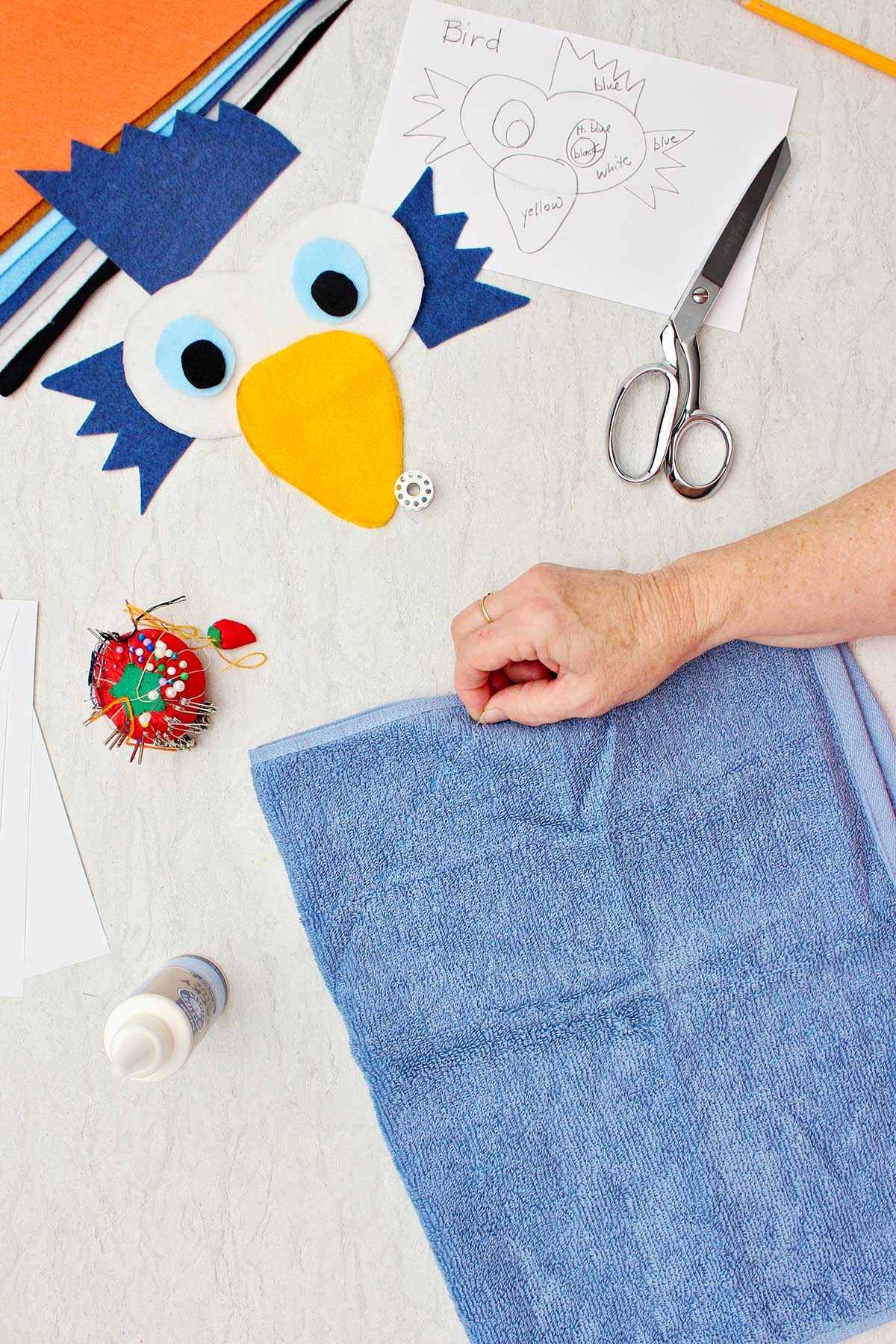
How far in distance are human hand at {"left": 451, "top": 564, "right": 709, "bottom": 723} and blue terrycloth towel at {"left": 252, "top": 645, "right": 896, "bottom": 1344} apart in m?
0.04

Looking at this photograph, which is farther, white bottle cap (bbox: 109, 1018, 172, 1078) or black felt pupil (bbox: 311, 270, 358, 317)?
black felt pupil (bbox: 311, 270, 358, 317)

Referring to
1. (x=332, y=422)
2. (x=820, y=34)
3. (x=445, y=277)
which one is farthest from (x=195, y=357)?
(x=820, y=34)

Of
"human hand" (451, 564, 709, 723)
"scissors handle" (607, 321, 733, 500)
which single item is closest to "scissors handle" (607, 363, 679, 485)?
"scissors handle" (607, 321, 733, 500)

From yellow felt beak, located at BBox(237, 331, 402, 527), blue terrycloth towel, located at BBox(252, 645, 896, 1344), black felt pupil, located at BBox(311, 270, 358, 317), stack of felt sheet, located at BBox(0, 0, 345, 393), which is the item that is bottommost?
blue terrycloth towel, located at BBox(252, 645, 896, 1344)

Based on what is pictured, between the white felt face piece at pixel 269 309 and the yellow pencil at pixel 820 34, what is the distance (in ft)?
1.31

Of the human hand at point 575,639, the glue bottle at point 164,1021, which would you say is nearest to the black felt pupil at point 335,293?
the human hand at point 575,639

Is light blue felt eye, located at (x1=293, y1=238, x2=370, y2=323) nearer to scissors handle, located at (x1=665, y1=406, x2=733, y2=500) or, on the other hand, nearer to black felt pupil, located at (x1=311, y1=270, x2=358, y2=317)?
black felt pupil, located at (x1=311, y1=270, x2=358, y2=317)

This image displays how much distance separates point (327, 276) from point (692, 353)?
351mm

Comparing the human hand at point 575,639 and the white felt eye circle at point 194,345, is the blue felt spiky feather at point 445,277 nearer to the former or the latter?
the white felt eye circle at point 194,345

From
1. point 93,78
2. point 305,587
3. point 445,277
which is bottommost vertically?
point 305,587

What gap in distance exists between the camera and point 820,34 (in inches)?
30.7

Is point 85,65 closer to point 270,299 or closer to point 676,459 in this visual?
point 270,299

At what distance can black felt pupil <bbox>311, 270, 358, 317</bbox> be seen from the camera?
77cm

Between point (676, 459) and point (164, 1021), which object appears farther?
point (676, 459)
